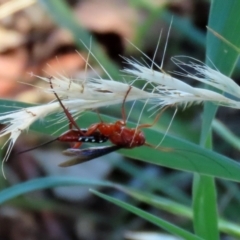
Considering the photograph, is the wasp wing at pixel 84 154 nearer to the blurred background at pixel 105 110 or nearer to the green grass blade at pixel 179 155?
the green grass blade at pixel 179 155

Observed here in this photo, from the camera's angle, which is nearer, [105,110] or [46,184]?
[46,184]

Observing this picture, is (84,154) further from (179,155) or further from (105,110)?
(105,110)

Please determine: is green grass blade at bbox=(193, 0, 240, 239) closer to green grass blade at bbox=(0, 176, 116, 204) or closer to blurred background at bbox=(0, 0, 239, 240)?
green grass blade at bbox=(0, 176, 116, 204)

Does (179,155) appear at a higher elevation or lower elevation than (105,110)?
higher

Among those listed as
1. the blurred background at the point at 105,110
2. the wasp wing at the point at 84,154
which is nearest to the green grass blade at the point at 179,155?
the wasp wing at the point at 84,154

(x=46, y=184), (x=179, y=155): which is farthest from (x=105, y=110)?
(x=179, y=155)

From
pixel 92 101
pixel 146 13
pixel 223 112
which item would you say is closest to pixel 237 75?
pixel 223 112

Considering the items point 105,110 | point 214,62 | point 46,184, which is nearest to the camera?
point 214,62

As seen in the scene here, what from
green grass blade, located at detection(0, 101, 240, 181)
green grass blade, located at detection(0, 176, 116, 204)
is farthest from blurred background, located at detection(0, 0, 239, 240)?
green grass blade, located at detection(0, 101, 240, 181)

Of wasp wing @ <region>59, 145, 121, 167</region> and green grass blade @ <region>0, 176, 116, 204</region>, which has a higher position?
wasp wing @ <region>59, 145, 121, 167</region>

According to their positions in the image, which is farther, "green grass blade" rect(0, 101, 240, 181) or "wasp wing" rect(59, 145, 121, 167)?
"wasp wing" rect(59, 145, 121, 167)
